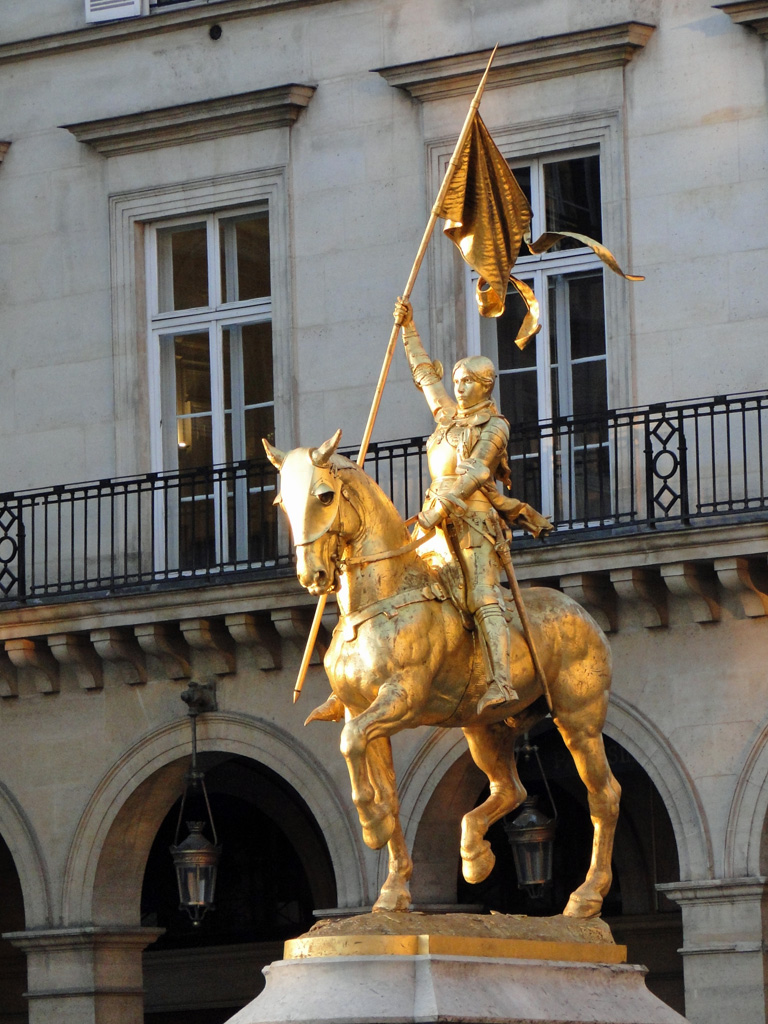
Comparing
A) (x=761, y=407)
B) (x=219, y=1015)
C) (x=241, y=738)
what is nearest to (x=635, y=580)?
(x=761, y=407)

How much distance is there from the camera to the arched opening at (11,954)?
22234mm

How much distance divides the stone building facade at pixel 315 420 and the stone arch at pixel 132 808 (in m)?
0.02

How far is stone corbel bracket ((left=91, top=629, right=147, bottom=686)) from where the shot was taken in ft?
64.1

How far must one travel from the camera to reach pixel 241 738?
19.4 metres

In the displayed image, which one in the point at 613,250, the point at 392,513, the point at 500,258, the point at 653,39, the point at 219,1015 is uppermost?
the point at 653,39

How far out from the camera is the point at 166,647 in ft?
64.1

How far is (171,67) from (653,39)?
3.62m

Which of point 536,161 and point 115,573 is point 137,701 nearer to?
point 115,573

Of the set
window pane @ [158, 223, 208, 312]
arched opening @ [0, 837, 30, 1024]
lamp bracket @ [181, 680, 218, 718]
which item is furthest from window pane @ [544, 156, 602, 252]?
arched opening @ [0, 837, 30, 1024]

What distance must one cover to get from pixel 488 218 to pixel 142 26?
28.3 feet

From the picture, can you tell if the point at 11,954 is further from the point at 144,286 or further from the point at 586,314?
the point at 586,314

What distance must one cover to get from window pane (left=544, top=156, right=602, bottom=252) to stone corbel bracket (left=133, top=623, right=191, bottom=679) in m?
3.50

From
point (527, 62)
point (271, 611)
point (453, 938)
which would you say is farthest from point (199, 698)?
point (453, 938)

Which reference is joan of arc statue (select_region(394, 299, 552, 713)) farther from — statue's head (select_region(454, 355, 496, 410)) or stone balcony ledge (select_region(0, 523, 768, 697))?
stone balcony ledge (select_region(0, 523, 768, 697))
